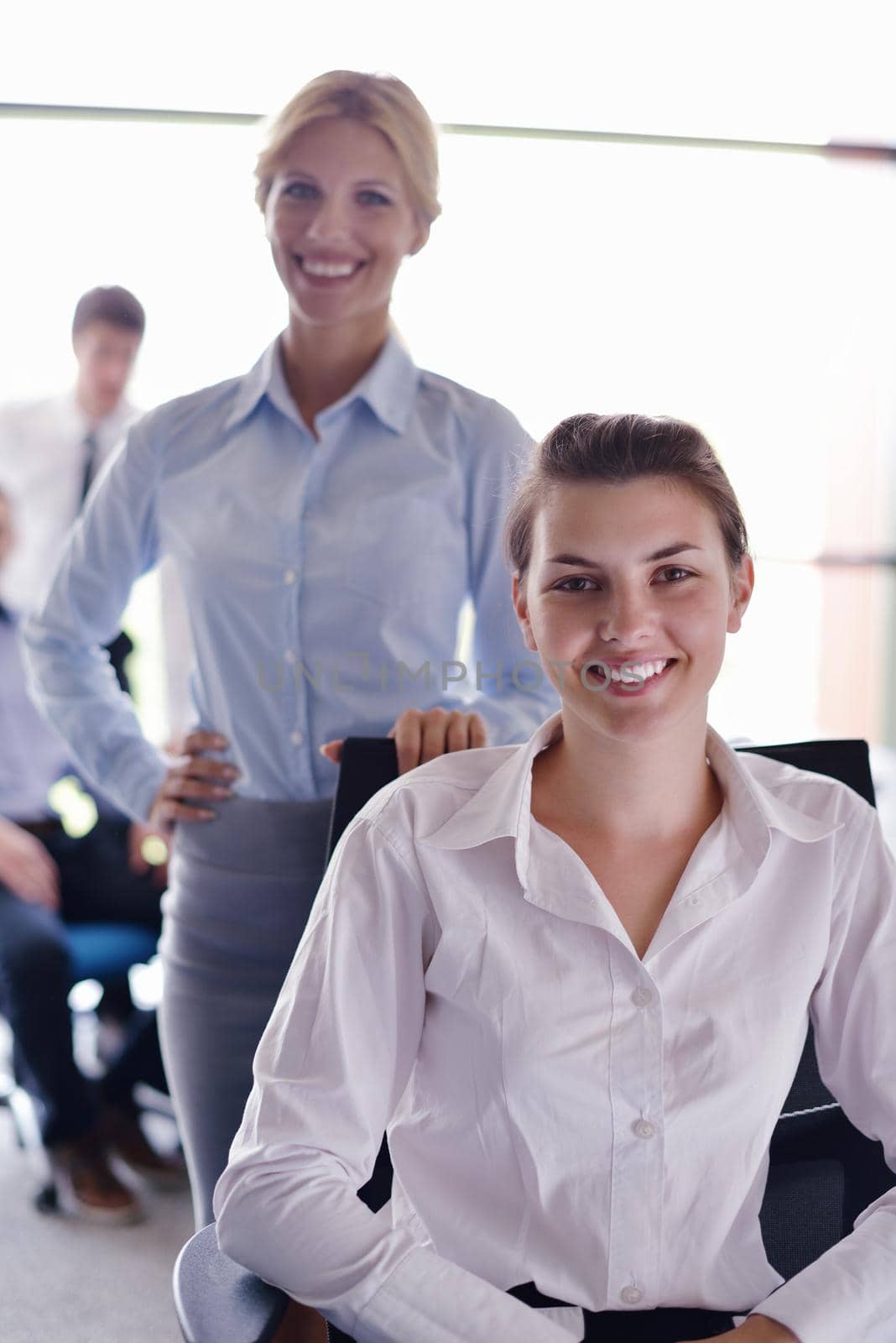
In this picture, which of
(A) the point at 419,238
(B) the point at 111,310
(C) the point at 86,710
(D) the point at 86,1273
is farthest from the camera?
(B) the point at 111,310

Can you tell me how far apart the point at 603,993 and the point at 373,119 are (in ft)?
3.37

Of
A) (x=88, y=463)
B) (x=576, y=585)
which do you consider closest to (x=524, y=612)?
(x=576, y=585)

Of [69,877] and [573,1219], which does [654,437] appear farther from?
[69,877]

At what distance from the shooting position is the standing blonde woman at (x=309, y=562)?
1525 millimetres

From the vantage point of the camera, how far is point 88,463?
10.1 ft

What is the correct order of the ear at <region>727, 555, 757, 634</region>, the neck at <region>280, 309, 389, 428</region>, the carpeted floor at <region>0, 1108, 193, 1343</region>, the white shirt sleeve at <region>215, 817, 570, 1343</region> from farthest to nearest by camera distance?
1. the carpeted floor at <region>0, 1108, 193, 1343</region>
2. the neck at <region>280, 309, 389, 428</region>
3. the ear at <region>727, 555, 757, 634</region>
4. the white shirt sleeve at <region>215, 817, 570, 1343</region>

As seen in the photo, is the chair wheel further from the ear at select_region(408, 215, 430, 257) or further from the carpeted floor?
the ear at select_region(408, 215, 430, 257)

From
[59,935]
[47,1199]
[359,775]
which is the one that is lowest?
[47,1199]

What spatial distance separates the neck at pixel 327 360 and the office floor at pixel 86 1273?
1.57 m

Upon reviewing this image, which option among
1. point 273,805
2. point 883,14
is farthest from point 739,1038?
point 883,14

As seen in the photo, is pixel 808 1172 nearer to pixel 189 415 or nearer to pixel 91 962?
pixel 189 415

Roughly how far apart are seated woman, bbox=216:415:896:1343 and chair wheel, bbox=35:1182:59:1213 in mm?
1770

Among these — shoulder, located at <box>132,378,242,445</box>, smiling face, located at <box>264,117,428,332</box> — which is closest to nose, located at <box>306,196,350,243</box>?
smiling face, located at <box>264,117,428,332</box>

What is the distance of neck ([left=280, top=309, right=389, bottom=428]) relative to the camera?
159 centimetres
